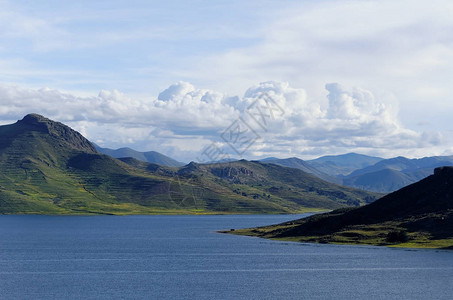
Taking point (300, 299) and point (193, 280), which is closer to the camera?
point (300, 299)

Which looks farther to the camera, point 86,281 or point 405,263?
point 405,263

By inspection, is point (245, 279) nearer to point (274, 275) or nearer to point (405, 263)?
point (274, 275)

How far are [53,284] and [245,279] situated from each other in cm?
5277

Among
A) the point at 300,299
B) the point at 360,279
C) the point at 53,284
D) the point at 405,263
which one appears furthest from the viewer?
the point at 405,263

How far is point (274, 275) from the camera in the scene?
171 m

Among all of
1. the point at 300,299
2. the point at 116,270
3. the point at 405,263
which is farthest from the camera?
the point at 405,263

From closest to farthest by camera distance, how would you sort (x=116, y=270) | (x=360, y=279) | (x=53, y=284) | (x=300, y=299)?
1. (x=300, y=299)
2. (x=53, y=284)
3. (x=360, y=279)
4. (x=116, y=270)

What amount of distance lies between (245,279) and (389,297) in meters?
43.0

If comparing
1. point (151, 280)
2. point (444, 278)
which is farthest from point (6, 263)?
point (444, 278)

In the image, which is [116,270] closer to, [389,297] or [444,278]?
[389,297]

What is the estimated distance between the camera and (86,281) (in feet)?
519

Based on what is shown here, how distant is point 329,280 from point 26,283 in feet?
273

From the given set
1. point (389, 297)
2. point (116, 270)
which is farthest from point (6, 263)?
point (389, 297)

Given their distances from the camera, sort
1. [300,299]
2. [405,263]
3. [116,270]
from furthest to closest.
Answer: [405,263] → [116,270] → [300,299]
